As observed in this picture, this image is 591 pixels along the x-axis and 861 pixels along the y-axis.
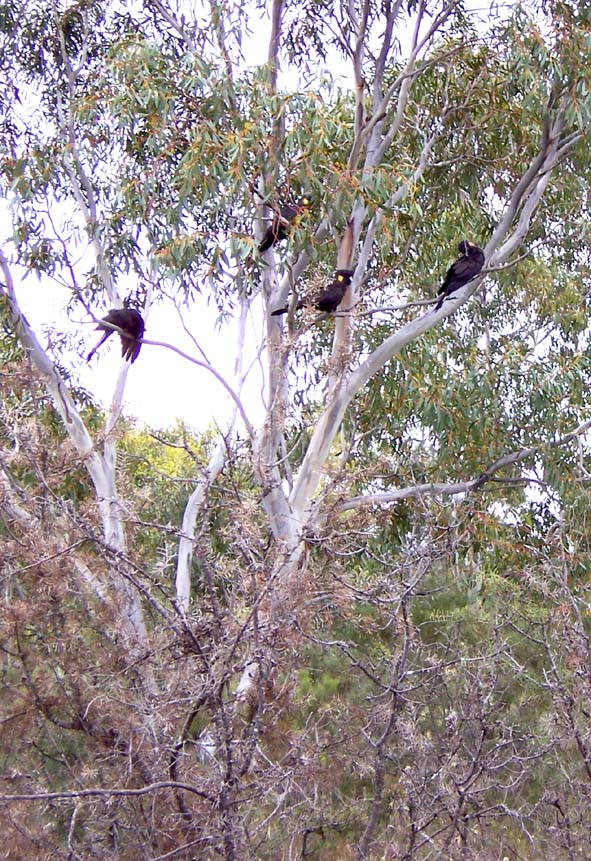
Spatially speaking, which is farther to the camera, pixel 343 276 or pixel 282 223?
pixel 282 223

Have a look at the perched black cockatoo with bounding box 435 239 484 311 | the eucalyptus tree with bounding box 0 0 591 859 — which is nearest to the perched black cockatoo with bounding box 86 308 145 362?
the eucalyptus tree with bounding box 0 0 591 859

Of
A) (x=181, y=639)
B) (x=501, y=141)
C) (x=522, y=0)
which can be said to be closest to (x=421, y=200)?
(x=501, y=141)

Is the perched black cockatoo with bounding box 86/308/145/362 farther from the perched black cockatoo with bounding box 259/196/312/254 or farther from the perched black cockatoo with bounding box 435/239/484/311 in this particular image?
the perched black cockatoo with bounding box 435/239/484/311

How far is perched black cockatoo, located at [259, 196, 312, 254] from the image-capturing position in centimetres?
743

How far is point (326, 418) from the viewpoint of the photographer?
25.3ft

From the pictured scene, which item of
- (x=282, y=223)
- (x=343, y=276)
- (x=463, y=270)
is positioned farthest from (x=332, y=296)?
(x=463, y=270)

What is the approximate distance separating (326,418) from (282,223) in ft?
4.35

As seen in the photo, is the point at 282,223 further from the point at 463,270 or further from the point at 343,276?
the point at 463,270

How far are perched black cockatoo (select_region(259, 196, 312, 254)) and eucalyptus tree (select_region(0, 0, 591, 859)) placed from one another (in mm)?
86

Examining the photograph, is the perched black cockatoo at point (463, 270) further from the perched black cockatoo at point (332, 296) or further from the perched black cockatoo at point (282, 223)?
the perched black cockatoo at point (282, 223)

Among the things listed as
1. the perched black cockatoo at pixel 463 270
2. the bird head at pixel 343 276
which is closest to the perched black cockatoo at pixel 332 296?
the bird head at pixel 343 276

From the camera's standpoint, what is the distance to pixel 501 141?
351 inches

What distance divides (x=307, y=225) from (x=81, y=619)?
3.31 metres

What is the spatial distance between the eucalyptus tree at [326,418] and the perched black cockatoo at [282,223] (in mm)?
86
